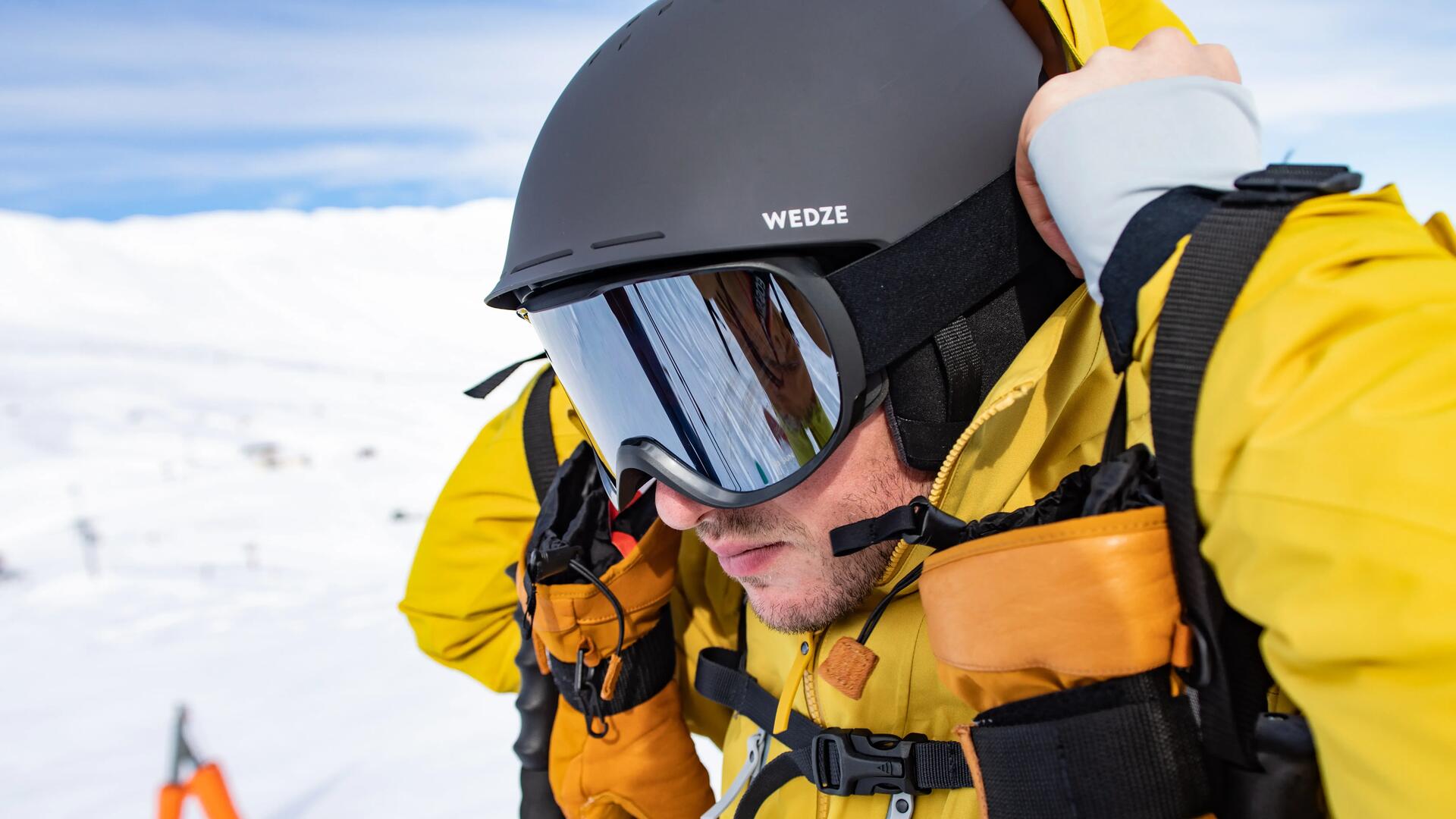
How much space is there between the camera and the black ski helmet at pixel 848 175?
1.17m

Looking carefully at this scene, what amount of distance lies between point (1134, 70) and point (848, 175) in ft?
1.16

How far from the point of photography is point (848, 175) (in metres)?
1.17

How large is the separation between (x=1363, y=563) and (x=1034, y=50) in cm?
98

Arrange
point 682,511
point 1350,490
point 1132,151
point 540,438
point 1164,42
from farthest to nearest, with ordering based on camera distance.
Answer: point 540,438 < point 682,511 < point 1164,42 < point 1132,151 < point 1350,490

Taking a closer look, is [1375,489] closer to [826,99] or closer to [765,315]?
[765,315]

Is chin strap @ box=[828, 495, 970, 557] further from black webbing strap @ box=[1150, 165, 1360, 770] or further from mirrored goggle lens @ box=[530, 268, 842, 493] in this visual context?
black webbing strap @ box=[1150, 165, 1360, 770]

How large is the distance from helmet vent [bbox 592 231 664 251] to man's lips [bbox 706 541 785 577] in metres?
0.48

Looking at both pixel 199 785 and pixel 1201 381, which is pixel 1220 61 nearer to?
pixel 1201 381

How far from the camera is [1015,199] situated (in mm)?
1217

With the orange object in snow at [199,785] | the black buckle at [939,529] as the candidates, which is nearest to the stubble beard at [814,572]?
the black buckle at [939,529]

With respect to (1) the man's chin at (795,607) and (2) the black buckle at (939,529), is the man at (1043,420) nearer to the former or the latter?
(1) the man's chin at (795,607)

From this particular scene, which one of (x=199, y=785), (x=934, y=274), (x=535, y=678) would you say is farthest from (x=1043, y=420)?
(x=199, y=785)

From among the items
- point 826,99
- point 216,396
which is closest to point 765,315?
point 826,99

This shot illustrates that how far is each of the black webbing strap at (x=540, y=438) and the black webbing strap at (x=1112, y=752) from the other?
1.12 m
